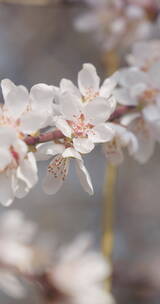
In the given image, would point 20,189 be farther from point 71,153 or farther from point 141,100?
point 141,100

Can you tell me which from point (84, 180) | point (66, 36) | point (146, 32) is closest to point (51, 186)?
point (84, 180)

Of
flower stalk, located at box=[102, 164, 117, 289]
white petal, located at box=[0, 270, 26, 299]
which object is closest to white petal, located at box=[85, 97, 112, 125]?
white petal, located at box=[0, 270, 26, 299]

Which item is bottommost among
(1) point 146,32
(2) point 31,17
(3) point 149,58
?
(3) point 149,58

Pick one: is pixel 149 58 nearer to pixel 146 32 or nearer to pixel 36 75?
pixel 146 32

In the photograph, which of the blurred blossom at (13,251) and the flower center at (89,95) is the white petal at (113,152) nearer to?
the flower center at (89,95)

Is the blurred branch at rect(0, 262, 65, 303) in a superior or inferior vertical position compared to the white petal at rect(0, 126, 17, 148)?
superior

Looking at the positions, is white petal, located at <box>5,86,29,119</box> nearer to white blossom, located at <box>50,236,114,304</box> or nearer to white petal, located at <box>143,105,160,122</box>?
white petal, located at <box>143,105,160,122</box>
